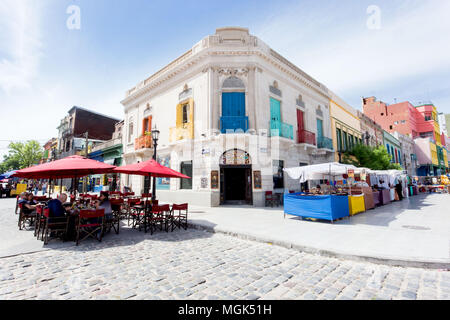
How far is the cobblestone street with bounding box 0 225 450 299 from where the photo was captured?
2816mm

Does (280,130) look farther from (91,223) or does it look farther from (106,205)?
(91,223)

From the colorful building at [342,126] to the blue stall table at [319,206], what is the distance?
42.4 feet

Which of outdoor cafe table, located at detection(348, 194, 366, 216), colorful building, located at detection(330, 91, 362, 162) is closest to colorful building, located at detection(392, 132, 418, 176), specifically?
colorful building, located at detection(330, 91, 362, 162)

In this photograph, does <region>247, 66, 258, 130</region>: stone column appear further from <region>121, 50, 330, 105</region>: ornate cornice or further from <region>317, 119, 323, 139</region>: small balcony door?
<region>317, 119, 323, 139</region>: small balcony door

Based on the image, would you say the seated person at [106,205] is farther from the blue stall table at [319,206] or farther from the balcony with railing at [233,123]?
the balcony with railing at [233,123]

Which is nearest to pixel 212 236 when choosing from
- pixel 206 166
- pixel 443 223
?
pixel 206 166

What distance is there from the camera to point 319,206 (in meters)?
7.74

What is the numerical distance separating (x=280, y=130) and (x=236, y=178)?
4.18 meters

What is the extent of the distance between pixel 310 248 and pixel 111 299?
152 inches

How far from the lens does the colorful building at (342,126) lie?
2007 cm

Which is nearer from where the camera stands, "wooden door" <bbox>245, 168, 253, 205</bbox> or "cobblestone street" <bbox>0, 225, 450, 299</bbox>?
"cobblestone street" <bbox>0, 225, 450, 299</bbox>

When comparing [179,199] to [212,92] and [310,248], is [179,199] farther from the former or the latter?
[310,248]

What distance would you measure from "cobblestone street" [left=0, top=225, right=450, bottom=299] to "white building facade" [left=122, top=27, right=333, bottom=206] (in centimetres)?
776
